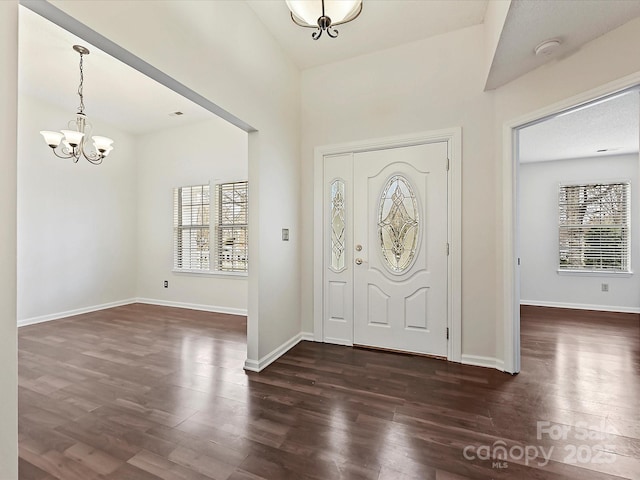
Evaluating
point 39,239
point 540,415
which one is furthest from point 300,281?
point 39,239

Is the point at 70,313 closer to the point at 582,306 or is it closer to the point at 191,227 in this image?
the point at 191,227

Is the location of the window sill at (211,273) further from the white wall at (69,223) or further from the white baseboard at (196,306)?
the white wall at (69,223)

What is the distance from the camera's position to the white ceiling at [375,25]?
2.54 meters

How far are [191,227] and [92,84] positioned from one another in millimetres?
2360

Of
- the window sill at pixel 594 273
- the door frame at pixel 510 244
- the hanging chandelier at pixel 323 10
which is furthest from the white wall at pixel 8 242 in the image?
the window sill at pixel 594 273

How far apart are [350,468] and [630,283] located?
606 centimetres

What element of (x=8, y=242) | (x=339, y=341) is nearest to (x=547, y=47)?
(x=339, y=341)

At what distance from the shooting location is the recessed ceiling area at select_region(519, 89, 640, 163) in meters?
3.29

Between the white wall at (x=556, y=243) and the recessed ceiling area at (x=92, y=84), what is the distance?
615cm

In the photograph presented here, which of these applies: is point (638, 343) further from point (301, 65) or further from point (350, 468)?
point (301, 65)

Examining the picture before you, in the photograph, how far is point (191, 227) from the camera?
509 centimetres

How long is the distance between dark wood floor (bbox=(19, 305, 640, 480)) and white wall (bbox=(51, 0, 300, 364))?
66 cm

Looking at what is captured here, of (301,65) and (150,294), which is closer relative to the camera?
(301,65)

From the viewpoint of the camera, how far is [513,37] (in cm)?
200
